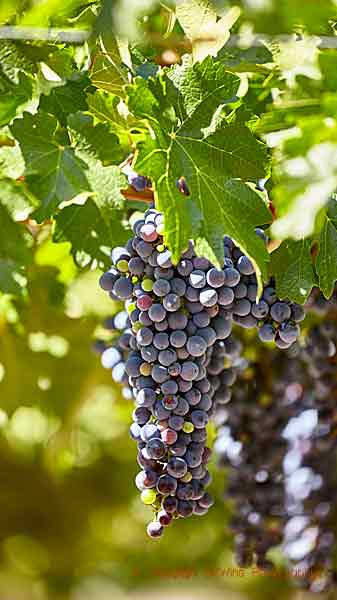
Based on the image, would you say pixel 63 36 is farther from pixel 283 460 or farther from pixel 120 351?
pixel 283 460

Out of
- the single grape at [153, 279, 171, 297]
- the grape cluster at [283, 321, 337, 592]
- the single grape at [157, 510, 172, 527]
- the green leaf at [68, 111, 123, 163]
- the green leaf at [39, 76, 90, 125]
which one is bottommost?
the grape cluster at [283, 321, 337, 592]

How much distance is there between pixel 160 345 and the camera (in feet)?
3.31

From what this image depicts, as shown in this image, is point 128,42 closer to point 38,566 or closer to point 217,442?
point 217,442

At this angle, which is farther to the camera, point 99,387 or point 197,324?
point 99,387

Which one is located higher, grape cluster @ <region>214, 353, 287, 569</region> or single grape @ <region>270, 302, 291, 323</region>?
single grape @ <region>270, 302, 291, 323</region>

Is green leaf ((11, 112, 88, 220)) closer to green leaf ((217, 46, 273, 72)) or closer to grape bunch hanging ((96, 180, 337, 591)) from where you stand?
grape bunch hanging ((96, 180, 337, 591))

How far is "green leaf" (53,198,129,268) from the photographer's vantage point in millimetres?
1124

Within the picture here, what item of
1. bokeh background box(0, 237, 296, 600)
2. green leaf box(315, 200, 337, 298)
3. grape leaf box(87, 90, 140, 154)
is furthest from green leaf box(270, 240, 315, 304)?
bokeh background box(0, 237, 296, 600)

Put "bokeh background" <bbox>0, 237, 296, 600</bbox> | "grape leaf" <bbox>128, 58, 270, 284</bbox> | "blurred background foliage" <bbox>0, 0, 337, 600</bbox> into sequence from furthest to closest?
"bokeh background" <bbox>0, 237, 296, 600</bbox> < "blurred background foliage" <bbox>0, 0, 337, 600</bbox> < "grape leaf" <bbox>128, 58, 270, 284</bbox>

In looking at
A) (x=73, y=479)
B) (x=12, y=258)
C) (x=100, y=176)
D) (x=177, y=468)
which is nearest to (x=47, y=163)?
(x=100, y=176)

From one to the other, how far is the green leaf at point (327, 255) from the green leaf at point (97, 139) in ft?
0.85

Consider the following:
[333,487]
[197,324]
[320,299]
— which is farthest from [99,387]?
[197,324]

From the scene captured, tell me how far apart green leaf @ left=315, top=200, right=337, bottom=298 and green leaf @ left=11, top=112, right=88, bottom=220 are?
29cm

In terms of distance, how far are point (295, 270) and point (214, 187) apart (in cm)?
14
